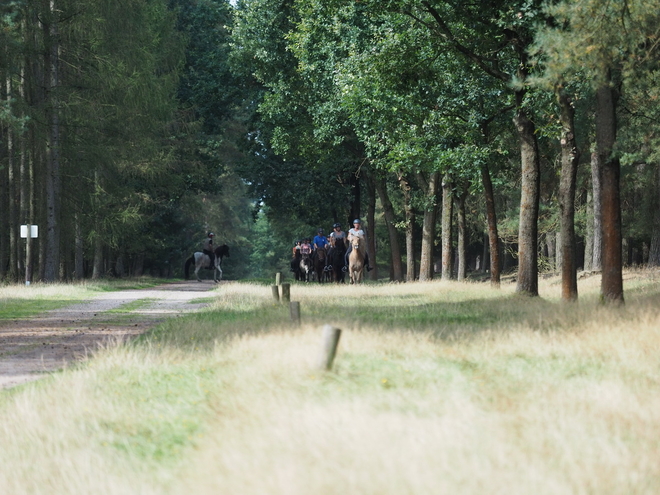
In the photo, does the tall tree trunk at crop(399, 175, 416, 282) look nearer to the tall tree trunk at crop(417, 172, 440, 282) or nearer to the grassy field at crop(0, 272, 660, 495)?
the tall tree trunk at crop(417, 172, 440, 282)

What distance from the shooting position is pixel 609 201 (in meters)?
17.8

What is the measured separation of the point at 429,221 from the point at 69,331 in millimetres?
23674

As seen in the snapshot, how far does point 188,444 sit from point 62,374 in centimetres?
366

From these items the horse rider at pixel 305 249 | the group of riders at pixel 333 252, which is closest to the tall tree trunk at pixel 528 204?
the group of riders at pixel 333 252

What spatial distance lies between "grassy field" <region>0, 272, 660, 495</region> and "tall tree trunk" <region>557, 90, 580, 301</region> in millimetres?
6554

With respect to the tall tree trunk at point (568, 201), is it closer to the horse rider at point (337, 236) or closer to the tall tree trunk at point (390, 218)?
the horse rider at point (337, 236)

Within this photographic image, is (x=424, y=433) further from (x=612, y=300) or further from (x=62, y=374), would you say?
(x=612, y=300)

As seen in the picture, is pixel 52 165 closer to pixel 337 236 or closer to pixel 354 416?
pixel 337 236

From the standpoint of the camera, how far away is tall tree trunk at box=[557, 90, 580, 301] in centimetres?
2095

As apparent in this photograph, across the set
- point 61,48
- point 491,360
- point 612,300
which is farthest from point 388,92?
point 491,360

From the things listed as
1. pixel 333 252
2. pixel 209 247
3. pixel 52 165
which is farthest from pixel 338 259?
pixel 52 165

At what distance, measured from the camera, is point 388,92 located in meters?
27.7

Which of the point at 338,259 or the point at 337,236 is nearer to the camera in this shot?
the point at 337,236

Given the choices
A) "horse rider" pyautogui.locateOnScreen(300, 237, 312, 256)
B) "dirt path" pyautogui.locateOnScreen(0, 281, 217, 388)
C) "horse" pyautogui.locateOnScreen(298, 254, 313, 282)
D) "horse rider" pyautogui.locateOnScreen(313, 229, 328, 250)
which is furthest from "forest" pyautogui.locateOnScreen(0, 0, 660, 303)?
"dirt path" pyautogui.locateOnScreen(0, 281, 217, 388)
